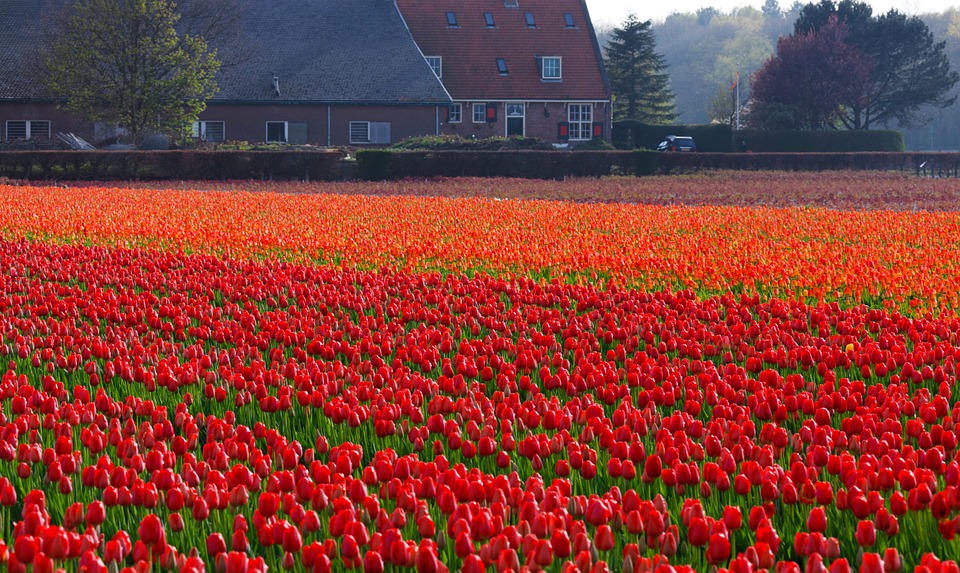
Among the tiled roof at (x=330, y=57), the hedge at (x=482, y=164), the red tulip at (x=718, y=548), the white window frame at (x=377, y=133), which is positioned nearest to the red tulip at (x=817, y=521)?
the red tulip at (x=718, y=548)

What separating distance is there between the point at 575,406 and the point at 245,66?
1936 inches

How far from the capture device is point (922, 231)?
15.1 metres

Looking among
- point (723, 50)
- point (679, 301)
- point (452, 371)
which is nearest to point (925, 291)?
point (679, 301)

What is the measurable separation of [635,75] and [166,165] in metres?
38.2

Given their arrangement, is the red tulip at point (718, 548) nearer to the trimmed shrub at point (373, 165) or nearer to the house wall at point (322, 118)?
the trimmed shrub at point (373, 165)

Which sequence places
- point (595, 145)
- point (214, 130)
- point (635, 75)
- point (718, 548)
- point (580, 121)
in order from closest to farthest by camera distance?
point (718, 548), point (595, 145), point (214, 130), point (580, 121), point (635, 75)

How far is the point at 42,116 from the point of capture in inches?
1932

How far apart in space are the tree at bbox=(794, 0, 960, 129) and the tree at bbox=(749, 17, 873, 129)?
1.68 metres

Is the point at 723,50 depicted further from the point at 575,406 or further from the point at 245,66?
the point at 575,406

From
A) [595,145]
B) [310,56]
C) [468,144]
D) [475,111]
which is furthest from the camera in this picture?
[475,111]

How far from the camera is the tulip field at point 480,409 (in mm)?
3543

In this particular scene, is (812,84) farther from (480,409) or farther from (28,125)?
(480,409)

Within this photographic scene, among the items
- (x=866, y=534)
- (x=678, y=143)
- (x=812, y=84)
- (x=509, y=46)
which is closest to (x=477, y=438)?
(x=866, y=534)

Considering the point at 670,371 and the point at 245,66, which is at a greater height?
the point at 245,66
